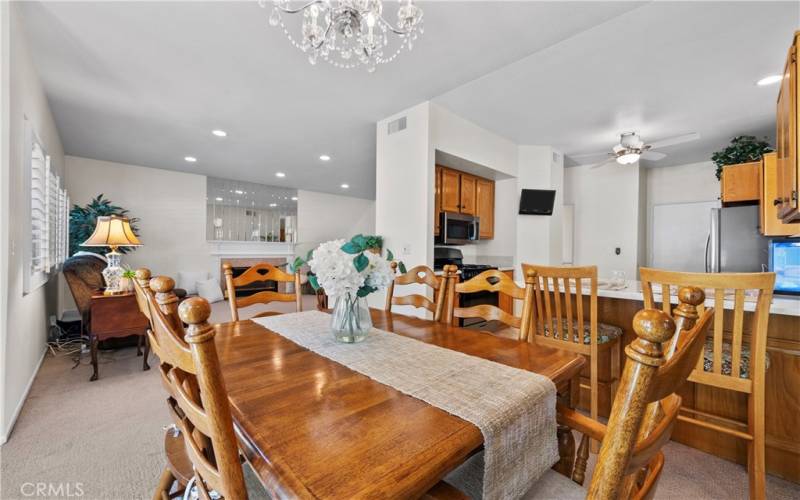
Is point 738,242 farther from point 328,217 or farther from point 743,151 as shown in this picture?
point 328,217

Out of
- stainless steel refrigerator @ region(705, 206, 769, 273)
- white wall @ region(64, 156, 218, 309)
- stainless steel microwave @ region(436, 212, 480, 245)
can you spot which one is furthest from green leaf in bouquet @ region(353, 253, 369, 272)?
white wall @ region(64, 156, 218, 309)

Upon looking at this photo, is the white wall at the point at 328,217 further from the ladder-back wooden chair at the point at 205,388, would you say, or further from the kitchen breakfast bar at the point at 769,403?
the ladder-back wooden chair at the point at 205,388

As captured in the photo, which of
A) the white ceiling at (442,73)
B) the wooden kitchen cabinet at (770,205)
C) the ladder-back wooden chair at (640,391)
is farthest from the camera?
the wooden kitchen cabinet at (770,205)

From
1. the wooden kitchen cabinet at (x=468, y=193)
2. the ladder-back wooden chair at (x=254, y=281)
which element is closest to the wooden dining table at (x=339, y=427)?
the ladder-back wooden chair at (x=254, y=281)

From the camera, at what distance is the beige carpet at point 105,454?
151 cm

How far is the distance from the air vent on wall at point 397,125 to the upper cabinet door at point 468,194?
1118 millimetres

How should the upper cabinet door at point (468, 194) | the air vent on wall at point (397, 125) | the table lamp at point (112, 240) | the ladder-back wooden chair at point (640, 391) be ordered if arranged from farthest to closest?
the upper cabinet door at point (468, 194) < the air vent on wall at point (397, 125) < the table lamp at point (112, 240) < the ladder-back wooden chair at point (640, 391)

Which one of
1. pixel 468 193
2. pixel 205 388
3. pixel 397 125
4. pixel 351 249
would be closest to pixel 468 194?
pixel 468 193

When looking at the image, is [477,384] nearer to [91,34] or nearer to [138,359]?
[91,34]

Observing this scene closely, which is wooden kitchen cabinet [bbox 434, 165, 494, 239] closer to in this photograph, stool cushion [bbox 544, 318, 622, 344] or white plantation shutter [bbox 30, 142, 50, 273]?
stool cushion [bbox 544, 318, 622, 344]

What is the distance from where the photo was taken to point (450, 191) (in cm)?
401

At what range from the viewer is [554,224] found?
180 inches

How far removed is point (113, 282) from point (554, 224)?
509 centimetres

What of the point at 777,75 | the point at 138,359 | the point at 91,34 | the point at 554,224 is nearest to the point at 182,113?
the point at 91,34
